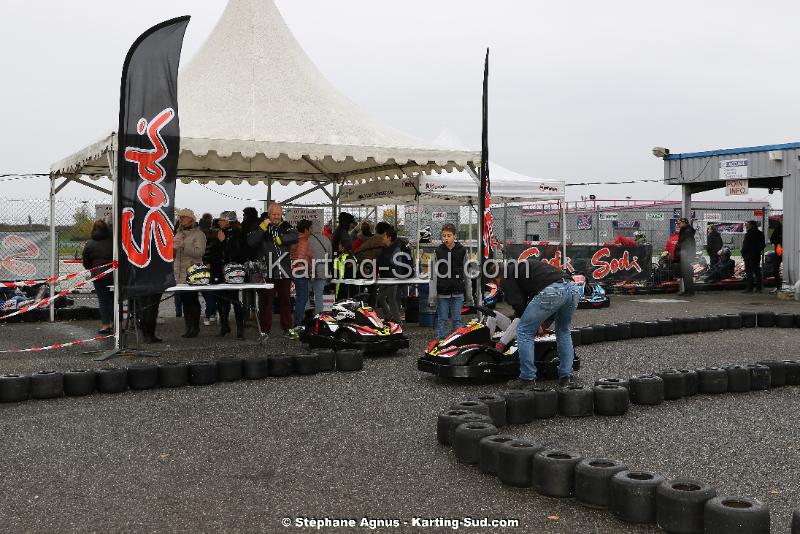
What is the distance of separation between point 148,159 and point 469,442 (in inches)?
227

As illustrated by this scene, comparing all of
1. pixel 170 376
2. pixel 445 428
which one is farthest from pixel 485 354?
pixel 170 376

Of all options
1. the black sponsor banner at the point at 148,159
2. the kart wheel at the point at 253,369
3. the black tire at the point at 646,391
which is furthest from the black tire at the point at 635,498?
the black sponsor banner at the point at 148,159

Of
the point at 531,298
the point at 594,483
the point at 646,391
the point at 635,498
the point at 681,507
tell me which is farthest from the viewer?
the point at 531,298

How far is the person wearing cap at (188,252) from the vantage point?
1086 cm

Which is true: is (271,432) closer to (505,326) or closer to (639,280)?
(505,326)

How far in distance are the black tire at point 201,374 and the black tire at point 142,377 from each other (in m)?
0.35

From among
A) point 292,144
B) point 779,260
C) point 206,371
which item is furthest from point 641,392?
point 779,260

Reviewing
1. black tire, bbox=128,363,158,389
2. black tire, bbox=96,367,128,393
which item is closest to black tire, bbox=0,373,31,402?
black tire, bbox=96,367,128,393

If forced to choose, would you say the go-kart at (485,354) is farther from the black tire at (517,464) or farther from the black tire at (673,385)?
the black tire at (517,464)

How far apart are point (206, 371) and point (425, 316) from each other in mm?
5771

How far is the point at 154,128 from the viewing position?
904 centimetres

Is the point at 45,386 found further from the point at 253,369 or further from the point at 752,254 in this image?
the point at 752,254

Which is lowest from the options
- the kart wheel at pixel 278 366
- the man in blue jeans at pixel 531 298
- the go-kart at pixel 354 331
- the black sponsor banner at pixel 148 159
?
the kart wheel at pixel 278 366

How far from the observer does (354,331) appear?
31.6 ft
